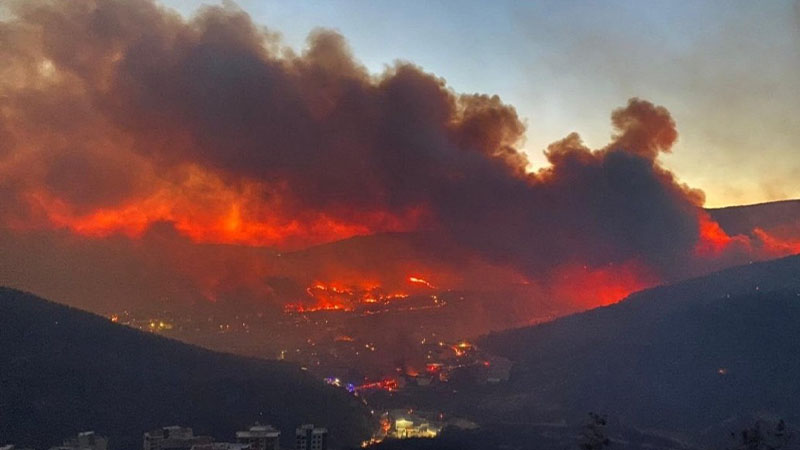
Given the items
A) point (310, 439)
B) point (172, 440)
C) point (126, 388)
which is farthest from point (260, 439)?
point (126, 388)

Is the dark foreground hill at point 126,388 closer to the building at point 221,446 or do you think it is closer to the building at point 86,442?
the building at point 86,442

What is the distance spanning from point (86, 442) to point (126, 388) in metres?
12.4

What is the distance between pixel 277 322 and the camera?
106 metres

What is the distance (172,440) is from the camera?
48.4 m

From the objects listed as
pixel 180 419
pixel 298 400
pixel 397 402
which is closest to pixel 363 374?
pixel 397 402

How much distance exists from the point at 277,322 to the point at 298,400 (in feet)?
141

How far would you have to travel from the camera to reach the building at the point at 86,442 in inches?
1773

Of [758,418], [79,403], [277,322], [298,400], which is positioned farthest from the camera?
[277,322]

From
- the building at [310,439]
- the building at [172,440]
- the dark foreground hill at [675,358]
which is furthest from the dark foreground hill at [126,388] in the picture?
the dark foreground hill at [675,358]

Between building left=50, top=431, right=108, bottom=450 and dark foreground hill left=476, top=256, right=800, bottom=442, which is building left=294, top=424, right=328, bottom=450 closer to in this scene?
building left=50, top=431, right=108, bottom=450

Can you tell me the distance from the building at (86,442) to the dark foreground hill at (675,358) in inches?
1253

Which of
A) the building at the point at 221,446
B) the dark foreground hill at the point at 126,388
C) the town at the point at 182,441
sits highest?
the dark foreground hill at the point at 126,388

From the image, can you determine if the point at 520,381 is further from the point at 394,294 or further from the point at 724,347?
the point at 394,294

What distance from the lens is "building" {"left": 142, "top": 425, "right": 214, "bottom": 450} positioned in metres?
47.9
